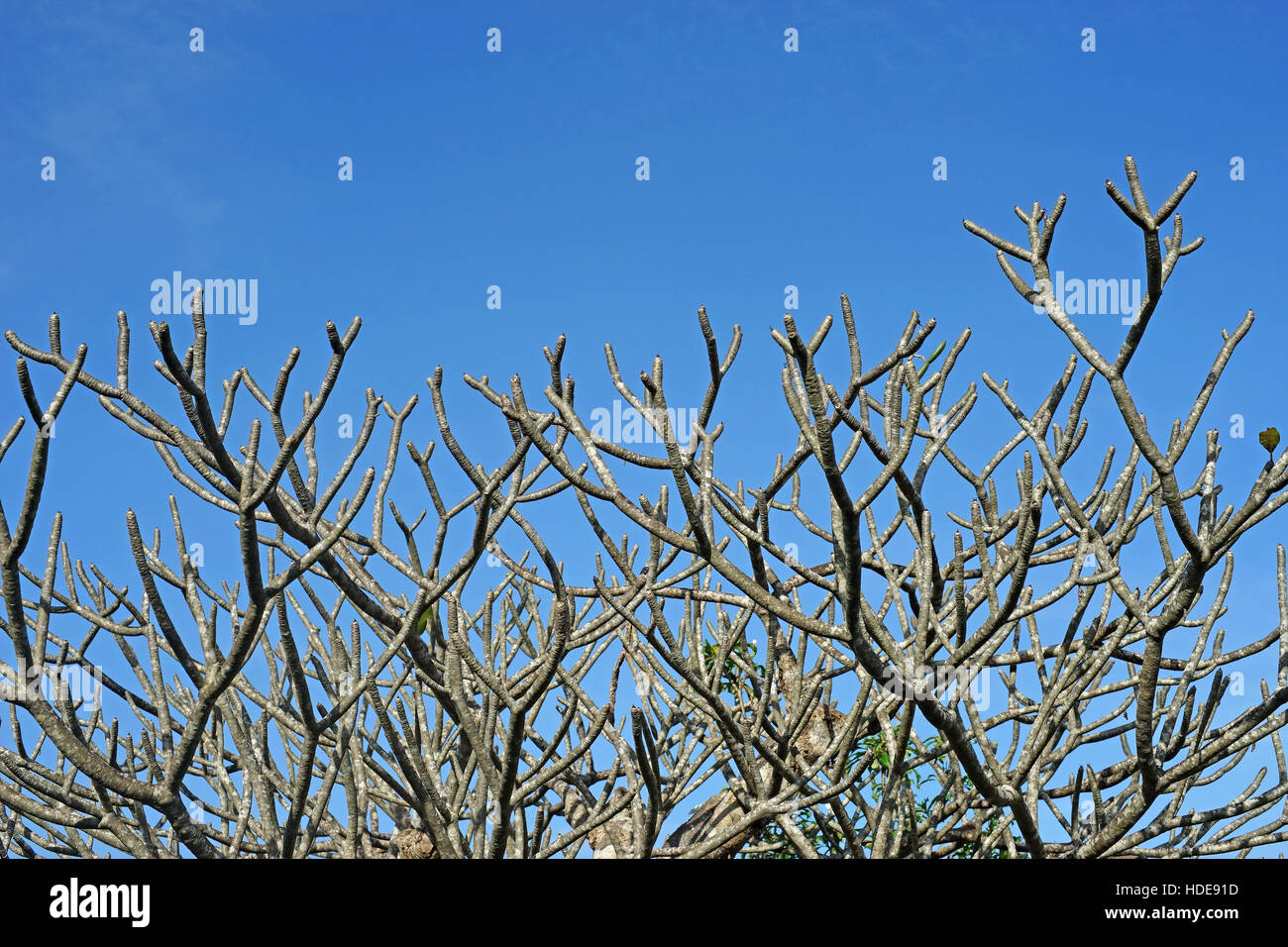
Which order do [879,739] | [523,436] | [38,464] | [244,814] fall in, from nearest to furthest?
[38,464], [244,814], [523,436], [879,739]

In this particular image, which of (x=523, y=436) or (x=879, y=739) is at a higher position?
(x=523, y=436)
